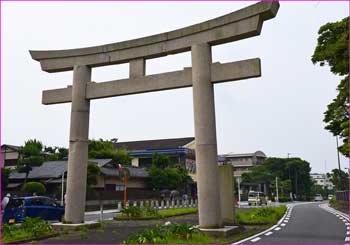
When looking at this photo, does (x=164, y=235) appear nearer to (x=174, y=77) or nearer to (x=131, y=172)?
(x=174, y=77)

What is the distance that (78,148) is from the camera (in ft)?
44.6

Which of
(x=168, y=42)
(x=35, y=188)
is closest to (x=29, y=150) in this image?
(x=35, y=188)

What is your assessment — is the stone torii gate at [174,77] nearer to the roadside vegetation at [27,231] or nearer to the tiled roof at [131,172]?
the roadside vegetation at [27,231]

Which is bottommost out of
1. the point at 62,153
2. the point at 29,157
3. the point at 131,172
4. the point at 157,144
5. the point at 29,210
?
the point at 29,210

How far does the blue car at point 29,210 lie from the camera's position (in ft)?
54.4

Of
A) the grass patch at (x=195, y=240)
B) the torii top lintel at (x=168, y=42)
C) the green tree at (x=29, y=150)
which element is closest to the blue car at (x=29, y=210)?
the torii top lintel at (x=168, y=42)

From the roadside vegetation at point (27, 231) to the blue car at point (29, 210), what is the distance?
4.75 m

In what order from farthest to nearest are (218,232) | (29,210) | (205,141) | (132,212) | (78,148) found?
(132,212) < (29,210) < (78,148) < (205,141) < (218,232)

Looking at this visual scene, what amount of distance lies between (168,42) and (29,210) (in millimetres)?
10811

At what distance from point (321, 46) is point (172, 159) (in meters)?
38.9

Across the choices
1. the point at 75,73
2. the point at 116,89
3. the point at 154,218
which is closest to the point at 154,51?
the point at 116,89

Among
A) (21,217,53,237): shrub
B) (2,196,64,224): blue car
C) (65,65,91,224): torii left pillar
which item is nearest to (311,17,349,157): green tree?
(65,65,91,224): torii left pillar

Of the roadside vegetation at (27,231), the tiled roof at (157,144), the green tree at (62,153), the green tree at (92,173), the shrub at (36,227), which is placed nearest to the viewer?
the roadside vegetation at (27,231)

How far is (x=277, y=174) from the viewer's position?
222 ft
